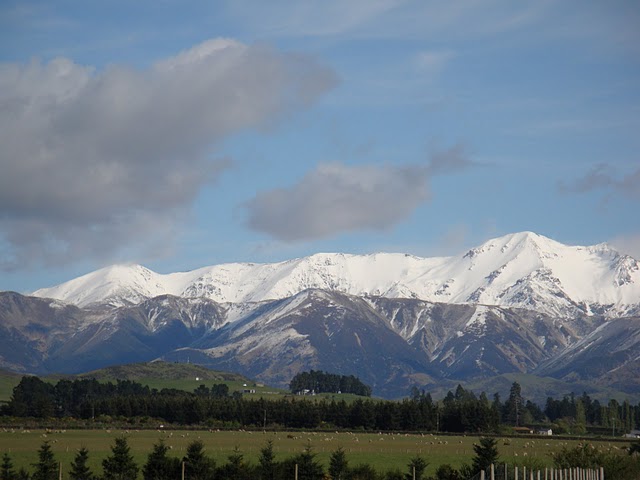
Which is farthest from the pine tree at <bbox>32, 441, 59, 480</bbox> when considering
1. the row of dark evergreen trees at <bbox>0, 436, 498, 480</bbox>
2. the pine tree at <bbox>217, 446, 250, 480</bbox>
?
the pine tree at <bbox>217, 446, 250, 480</bbox>

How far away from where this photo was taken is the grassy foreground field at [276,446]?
122 metres

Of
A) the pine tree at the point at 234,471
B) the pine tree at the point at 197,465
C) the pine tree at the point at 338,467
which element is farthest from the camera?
the pine tree at the point at 338,467

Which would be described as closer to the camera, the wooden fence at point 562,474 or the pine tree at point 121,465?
the wooden fence at point 562,474

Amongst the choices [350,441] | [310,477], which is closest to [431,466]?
[310,477]

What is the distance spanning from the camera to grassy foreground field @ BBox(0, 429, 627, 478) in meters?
122

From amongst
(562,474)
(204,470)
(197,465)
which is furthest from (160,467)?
(562,474)

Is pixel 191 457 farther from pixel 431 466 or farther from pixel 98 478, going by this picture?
pixel 431 466

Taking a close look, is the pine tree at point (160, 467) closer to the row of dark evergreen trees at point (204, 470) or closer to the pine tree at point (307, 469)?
the row of dark evergreen trees at point (204, 470)

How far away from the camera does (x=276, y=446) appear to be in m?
149

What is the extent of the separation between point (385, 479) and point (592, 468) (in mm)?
17862

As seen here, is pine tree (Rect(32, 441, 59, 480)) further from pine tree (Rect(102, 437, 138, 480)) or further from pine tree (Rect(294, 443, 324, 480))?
pine tree (Rect(294, 443, 324, 480))

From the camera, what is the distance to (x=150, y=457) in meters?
88.9

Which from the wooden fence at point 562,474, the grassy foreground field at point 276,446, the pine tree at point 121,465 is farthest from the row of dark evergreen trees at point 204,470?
the grassy foreground field at point 276,446

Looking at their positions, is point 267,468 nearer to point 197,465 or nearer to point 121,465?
point 197,465
